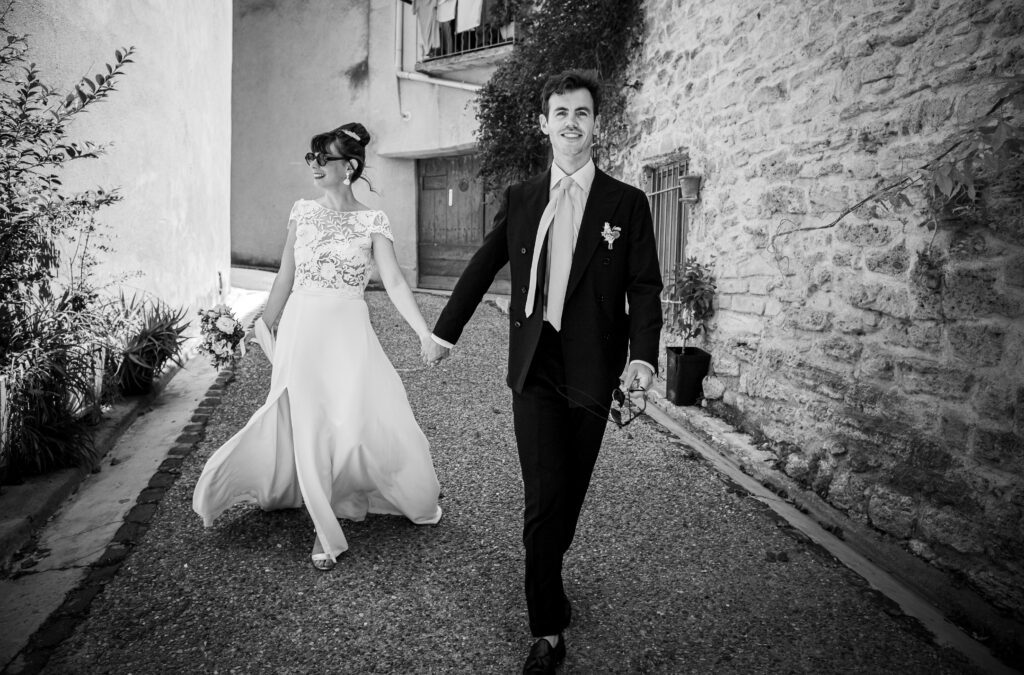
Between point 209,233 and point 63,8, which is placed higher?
point 63,8

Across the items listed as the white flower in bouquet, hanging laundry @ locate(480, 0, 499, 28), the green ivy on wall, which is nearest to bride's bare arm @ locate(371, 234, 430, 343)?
the white flower in bouquet

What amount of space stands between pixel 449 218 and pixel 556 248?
1192 centimetres

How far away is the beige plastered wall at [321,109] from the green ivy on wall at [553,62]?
2.27m

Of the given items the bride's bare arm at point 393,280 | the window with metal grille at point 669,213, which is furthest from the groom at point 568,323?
→ the window with metal grille at point 669,213

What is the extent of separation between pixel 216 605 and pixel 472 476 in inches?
70.5

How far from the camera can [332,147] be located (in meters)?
3.39

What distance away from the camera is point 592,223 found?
2.49 m

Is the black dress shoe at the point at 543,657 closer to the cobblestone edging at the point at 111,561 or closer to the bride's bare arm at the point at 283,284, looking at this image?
the cobblestone edging at the point at 111,561

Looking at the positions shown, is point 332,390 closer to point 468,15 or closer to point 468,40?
point 468,15

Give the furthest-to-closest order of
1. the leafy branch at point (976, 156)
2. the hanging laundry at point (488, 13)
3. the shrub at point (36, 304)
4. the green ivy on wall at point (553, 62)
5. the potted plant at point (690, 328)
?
1. the hanging laundry at point (488, 13)
2. the green ivy on wall at point (553, 62)
3. the potted plant at point (690, 328)
4. the shrub at point (36, 304)
5. the leafy branch at point (976, 156)

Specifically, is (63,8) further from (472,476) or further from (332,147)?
(472,476)

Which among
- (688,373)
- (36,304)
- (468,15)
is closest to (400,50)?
(468,15)

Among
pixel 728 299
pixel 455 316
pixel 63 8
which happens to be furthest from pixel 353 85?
pixel 455 316

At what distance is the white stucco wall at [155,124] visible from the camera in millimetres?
5109
